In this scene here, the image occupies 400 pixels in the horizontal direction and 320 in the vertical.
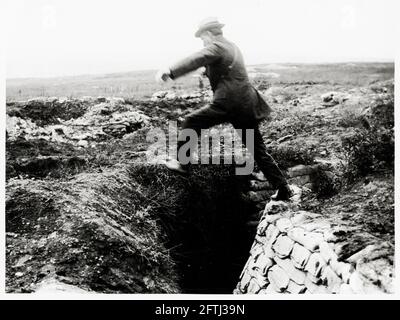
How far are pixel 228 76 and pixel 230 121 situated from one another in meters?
0.44

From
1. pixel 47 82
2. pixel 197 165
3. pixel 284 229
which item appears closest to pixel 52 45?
pixel 47 82

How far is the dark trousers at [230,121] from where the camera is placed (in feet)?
14.2

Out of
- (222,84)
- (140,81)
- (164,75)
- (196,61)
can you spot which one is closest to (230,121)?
(222,84)

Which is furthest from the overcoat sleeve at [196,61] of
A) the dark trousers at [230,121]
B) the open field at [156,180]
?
the open field at [156,180]

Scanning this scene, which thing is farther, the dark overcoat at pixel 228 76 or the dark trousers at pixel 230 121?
the dark trousers at pixel 230 121

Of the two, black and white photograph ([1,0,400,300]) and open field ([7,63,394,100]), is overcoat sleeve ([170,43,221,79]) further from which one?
open field ([7,63,394,100])

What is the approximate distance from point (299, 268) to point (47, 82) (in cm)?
422

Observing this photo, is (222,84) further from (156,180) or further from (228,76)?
(156,180)

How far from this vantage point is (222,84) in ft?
14.2

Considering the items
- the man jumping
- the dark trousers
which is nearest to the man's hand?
the man jumping

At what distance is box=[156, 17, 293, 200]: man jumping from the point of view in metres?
4.19

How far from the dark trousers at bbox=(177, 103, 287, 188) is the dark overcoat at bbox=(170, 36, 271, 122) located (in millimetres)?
47

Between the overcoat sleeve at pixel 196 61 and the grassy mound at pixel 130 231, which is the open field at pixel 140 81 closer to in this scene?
the grassy mound at pixel 130 231

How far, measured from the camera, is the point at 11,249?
164 inches
